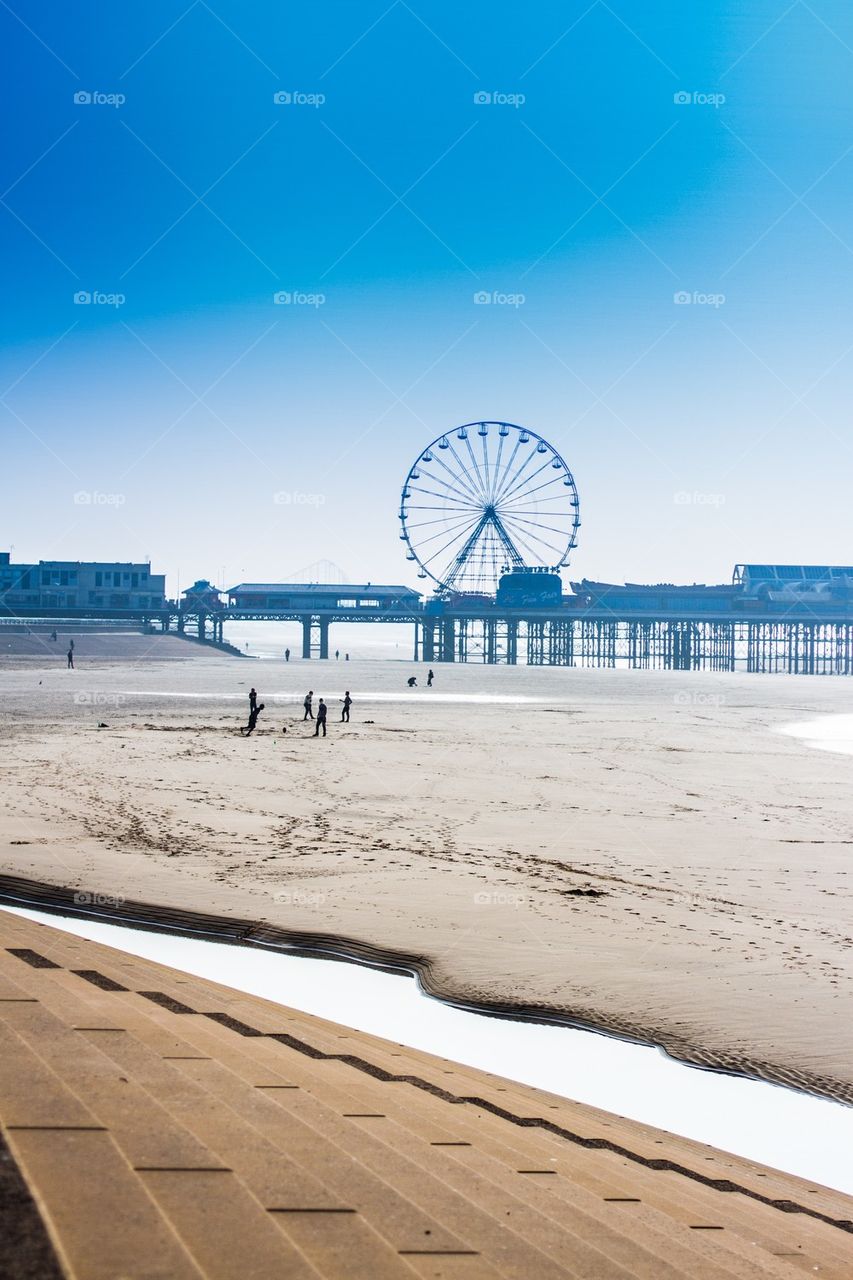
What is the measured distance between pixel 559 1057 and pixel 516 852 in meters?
6.39

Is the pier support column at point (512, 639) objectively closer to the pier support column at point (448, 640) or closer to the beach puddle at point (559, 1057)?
the pier support column at point (448, 640)

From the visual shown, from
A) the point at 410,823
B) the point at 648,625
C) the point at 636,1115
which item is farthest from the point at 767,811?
the point at 648,625

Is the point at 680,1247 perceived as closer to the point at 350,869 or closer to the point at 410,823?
the point at 350,869

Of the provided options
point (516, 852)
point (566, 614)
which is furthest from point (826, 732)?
point (566, 614)

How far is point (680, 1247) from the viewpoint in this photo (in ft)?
13.4

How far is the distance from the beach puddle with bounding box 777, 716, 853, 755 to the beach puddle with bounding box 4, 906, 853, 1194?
2058cm

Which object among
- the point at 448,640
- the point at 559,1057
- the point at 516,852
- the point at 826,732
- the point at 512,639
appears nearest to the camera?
the point at 559,1057

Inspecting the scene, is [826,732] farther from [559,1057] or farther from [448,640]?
[448,640]

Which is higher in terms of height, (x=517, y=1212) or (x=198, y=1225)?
(x=198, y=1225)

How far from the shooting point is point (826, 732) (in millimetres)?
33531

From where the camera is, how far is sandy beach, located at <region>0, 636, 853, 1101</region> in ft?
29.0

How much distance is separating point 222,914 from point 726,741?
819 inches

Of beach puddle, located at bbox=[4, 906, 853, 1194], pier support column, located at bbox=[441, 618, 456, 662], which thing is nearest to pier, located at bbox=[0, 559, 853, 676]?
pier support column, located at bbox=[441, 618, 456, 662]

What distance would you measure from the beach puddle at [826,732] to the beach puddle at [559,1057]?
67.5ft
